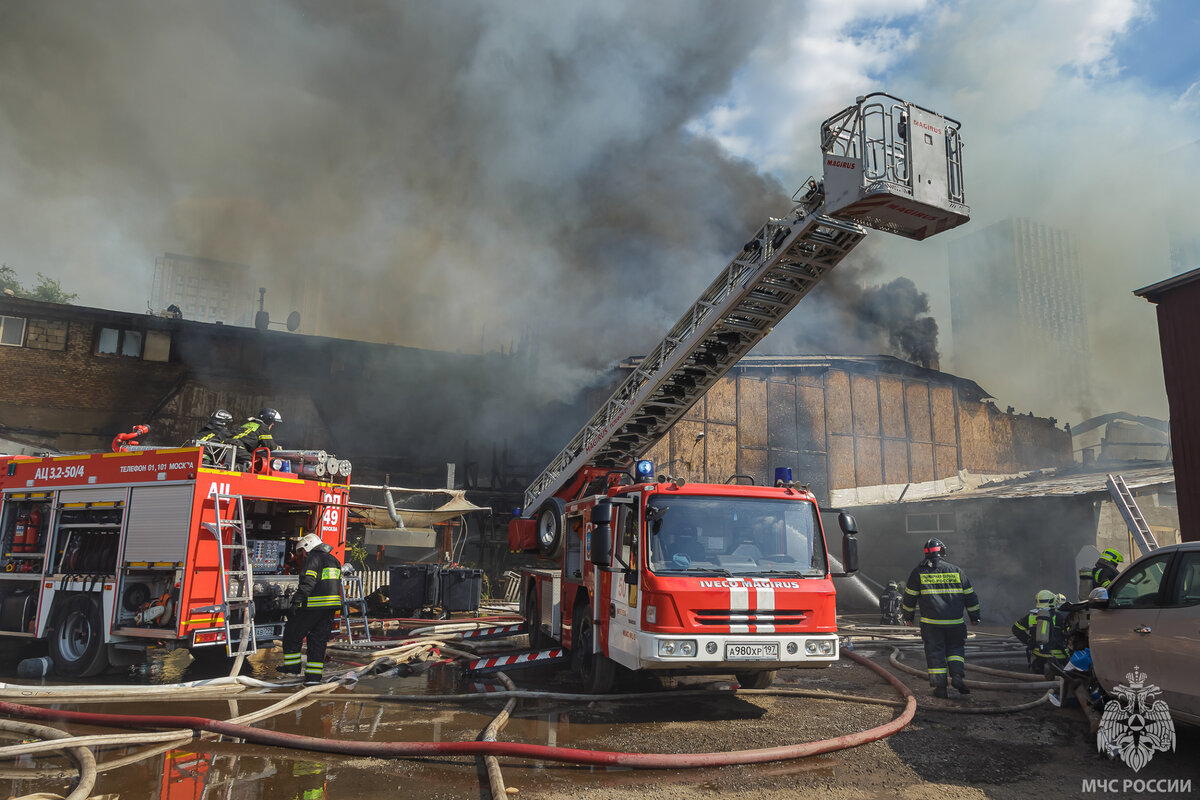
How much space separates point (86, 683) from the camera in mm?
7316

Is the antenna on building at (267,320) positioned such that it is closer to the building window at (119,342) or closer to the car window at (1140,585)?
the building window at (119,342)

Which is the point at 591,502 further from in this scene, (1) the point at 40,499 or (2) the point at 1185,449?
(2) the point at 1185,449

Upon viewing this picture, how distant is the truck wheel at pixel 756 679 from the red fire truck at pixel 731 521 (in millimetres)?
12

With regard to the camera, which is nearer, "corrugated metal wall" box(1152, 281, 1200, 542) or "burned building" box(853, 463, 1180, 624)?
"corrugated metal wall" box(1152, 281, 1200, 542)

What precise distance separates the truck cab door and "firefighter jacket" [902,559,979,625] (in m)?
2.67

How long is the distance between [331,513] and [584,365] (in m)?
12.8

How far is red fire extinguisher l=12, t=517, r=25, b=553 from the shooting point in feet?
27.9

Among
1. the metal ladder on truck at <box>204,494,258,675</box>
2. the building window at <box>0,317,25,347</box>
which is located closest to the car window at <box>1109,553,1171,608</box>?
the metal ladder on truck at <box>204,494,258,675</box>

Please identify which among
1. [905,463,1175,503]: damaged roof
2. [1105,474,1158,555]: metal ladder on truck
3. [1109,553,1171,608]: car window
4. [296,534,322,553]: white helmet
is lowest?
[1109,553,1171,608]: car window

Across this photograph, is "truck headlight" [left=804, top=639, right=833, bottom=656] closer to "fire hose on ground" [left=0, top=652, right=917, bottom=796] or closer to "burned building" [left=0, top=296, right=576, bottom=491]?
"fire hose on ground" [left=0, top=652, right=917, bottom=796]

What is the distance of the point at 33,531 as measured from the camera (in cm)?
854

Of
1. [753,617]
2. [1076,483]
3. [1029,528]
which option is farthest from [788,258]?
[1076,483]

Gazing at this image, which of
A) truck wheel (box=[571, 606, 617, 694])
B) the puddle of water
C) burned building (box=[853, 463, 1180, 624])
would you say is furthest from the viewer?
burned building (box=[853, 463, 1180, 624])

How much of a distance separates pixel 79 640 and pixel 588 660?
5.36 meters
